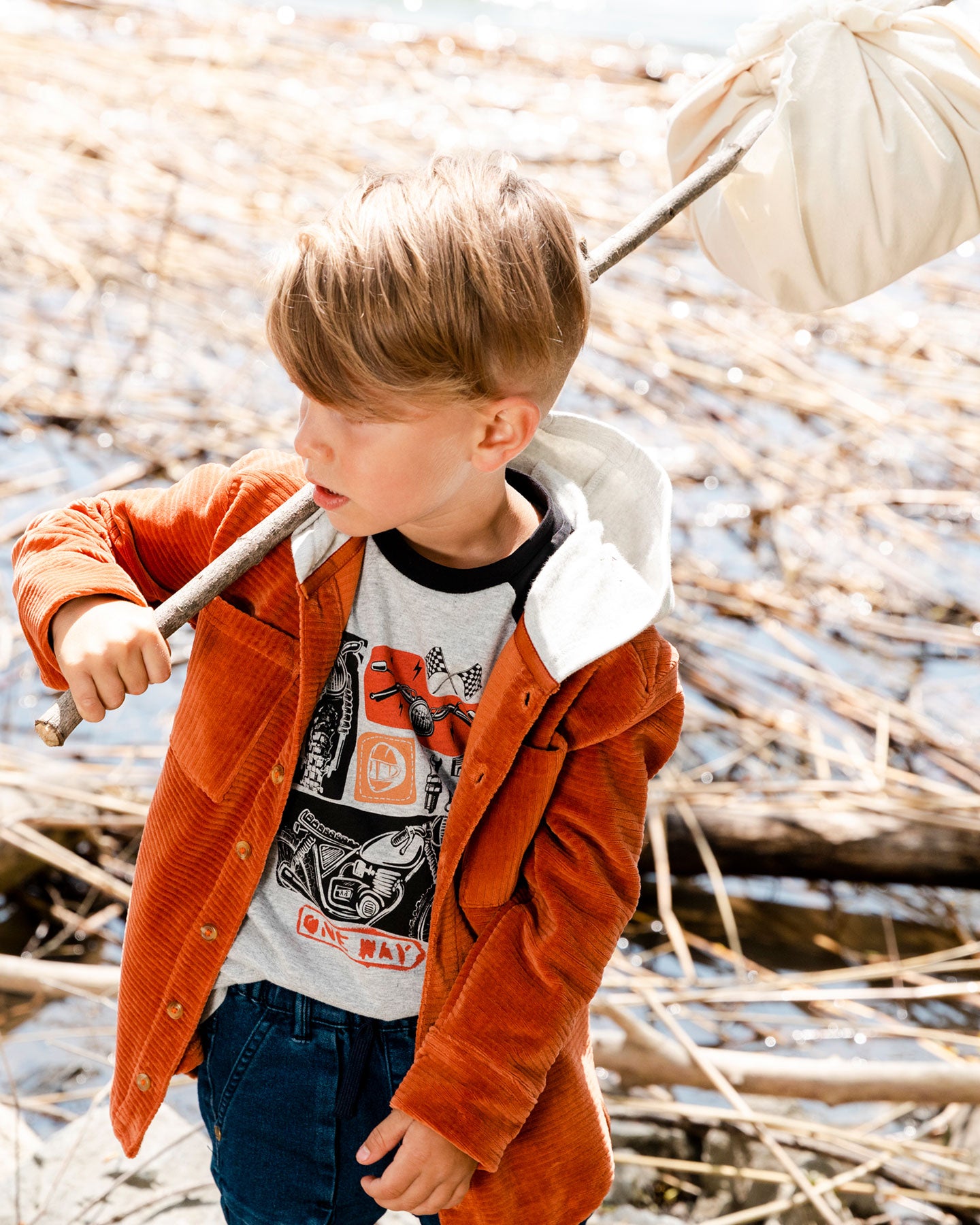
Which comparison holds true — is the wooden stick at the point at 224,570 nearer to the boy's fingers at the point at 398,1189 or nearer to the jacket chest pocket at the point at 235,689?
the jacket chest pocket at the point at 235,689

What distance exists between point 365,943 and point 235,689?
23 cm

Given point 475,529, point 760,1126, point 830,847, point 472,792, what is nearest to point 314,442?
point 475,529

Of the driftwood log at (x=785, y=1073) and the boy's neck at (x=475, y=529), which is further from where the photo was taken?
the driftwood log at (x=785, y=1073)

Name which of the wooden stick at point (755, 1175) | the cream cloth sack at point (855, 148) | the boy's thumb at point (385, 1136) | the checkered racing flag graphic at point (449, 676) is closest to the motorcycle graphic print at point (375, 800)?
the checkered racing flag graphic at point (449, 676)

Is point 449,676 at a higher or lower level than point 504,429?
lower

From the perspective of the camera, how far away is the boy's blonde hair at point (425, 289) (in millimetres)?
857

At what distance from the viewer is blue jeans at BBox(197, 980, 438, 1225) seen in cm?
105

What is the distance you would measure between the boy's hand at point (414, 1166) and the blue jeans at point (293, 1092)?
81 millimetres

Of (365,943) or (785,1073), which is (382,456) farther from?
(785,1073)

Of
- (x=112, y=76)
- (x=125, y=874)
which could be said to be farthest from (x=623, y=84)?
(x=125, y=874)

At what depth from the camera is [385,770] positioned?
3.38ft

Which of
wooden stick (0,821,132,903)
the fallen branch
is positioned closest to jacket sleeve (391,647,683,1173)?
the fallen branch

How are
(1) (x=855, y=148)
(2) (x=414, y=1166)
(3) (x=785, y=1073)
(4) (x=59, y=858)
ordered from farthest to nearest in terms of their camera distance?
(4) (x=59, y=858) → (3) (x=785, y=1073) → (1) (x=855, y=148) → (2) (x=414, y=1166)

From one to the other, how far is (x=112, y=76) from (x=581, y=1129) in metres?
4.85
